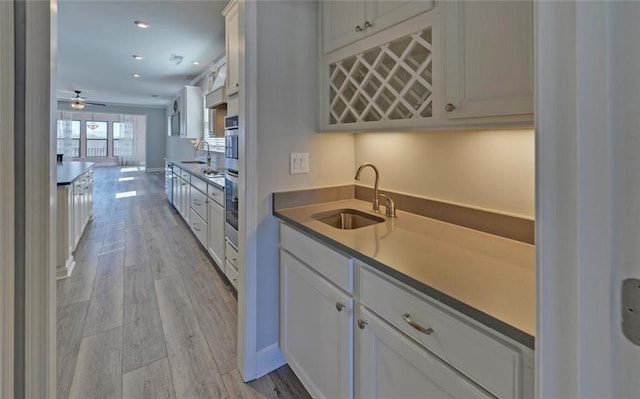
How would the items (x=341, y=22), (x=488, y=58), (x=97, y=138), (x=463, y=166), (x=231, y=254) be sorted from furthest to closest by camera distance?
(x=97, y=138)
(x=231, y=254)
(x=341, y=22)
(x=463, y=166)
(x=488, y=58)

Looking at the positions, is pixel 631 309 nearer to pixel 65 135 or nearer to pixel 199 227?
pixel 199 227

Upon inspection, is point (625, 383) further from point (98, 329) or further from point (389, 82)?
point (98, 329)

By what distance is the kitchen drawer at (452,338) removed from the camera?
74 centimetres

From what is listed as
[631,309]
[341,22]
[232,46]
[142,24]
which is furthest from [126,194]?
[631,309]

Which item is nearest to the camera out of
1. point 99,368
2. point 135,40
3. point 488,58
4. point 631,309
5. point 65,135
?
point 631,309

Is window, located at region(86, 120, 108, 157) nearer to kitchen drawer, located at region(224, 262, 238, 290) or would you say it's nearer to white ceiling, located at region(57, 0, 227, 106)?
white ceiling, located at region(57, 0, 227, 106)

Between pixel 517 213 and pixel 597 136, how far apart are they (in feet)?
3.50

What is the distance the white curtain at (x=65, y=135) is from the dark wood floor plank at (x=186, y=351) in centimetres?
604

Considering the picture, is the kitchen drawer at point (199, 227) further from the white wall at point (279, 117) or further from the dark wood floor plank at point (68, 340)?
the white wall at point (279, 117)

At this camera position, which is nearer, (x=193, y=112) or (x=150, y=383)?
(x=150, y=383)

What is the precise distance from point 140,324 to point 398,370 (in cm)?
192

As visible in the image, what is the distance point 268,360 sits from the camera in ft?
5.93

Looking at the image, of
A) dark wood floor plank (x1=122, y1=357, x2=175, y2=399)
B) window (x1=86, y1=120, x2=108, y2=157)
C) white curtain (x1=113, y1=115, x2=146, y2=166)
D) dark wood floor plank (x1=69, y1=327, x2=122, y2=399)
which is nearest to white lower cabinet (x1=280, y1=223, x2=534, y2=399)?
dark wood floor plank (x1=122, y1=357, x2=175, y2=399)

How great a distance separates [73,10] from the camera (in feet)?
11.0
